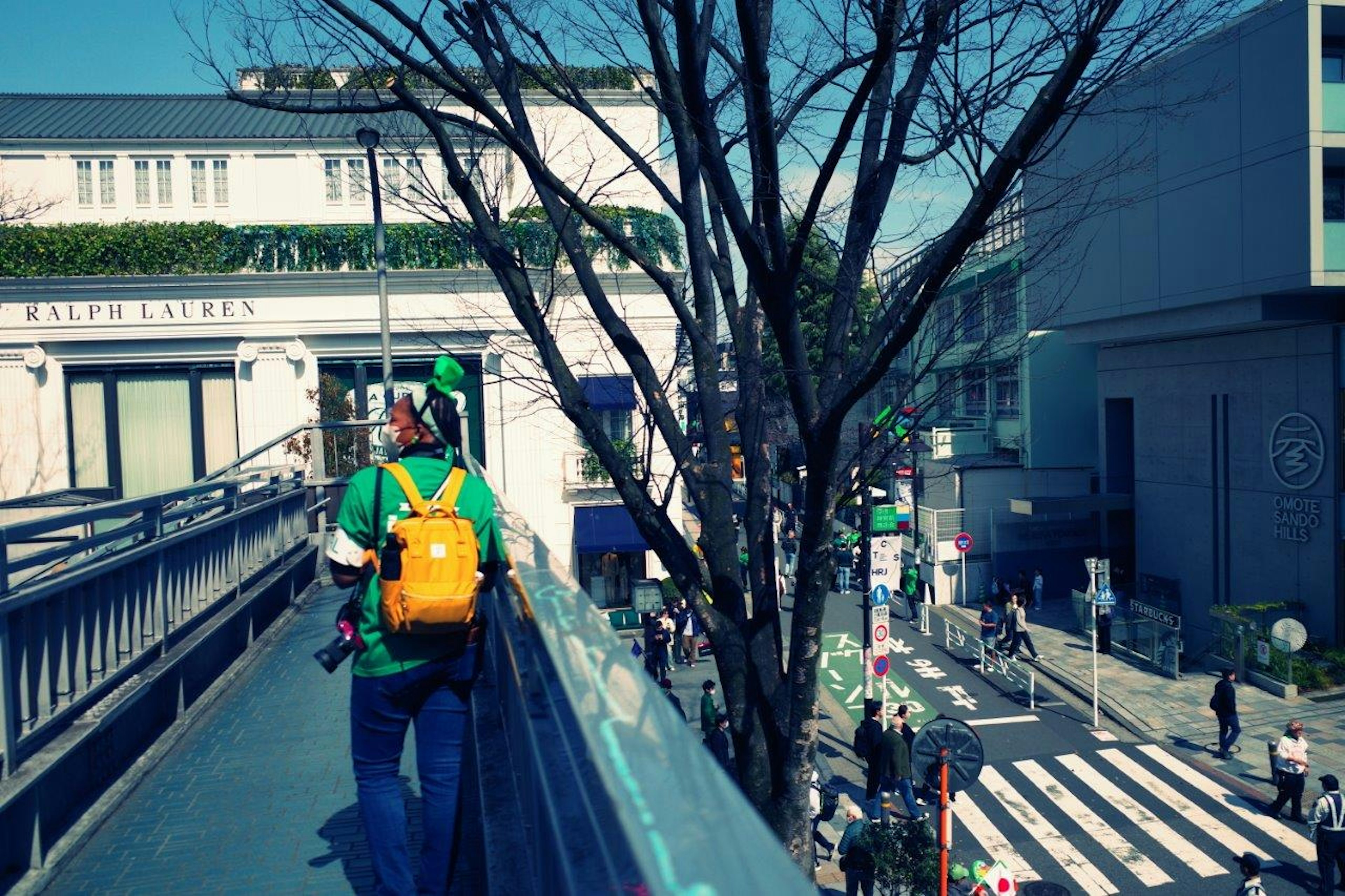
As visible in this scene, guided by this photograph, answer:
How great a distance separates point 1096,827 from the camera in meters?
15.0

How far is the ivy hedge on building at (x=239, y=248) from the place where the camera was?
75.9ft

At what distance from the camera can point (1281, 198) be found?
68.9 ft

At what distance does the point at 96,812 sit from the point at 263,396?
67.9 feet

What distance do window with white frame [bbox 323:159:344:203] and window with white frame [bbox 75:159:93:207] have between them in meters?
5.57

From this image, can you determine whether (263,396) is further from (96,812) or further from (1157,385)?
(1157,385)

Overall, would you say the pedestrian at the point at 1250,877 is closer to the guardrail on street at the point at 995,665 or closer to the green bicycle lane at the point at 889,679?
the green bicycle lane at the point at 889,679

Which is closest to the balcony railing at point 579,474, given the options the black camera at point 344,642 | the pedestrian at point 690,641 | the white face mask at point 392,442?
the pedestrian at point 690,641

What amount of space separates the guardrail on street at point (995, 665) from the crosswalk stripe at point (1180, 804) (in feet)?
8.90

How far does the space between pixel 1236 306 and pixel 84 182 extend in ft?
90.3

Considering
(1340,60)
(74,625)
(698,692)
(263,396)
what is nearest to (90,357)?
(263,396)

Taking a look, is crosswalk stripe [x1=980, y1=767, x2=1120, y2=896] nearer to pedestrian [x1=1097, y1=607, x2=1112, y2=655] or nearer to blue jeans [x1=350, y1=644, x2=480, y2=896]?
pedestrian [x1=1097, y1=607, x2=1112, y2=655]

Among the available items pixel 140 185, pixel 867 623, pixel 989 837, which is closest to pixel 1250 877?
pixel 989 837

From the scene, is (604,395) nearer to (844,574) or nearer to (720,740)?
(720,740)

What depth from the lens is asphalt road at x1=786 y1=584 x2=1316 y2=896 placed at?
537 inches
